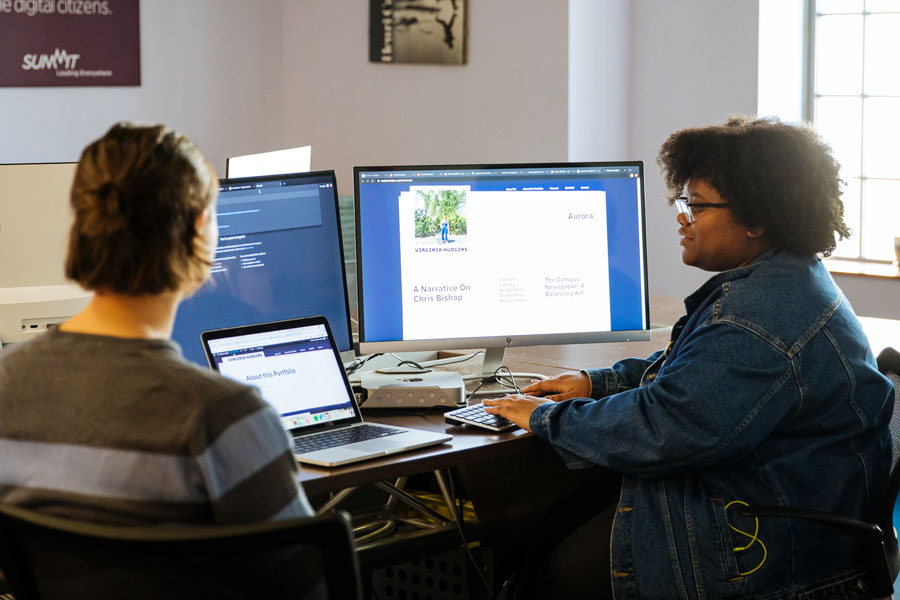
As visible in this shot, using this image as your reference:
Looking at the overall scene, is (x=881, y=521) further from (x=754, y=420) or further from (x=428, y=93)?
(x=428, y=93)

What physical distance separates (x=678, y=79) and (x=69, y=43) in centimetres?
270

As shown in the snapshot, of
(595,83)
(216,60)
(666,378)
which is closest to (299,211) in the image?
(666,378)

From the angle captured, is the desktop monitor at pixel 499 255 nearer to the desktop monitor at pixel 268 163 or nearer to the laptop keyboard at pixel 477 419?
the laptop keyboard at pixel 477 419

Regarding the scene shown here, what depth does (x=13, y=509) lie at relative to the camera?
1.02m

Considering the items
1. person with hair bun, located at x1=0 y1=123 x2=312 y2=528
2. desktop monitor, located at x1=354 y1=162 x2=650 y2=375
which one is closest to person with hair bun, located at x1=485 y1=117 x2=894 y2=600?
desktop monitor, located at x1=354 y1=162 x2=650 y2=375

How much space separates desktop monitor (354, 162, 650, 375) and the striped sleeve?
3.30ft

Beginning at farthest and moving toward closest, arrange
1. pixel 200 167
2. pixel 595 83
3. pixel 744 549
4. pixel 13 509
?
pixel 595 83 → pixel 744 549 → pixel 200 167 → pixel 13 509

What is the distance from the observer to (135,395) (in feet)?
3.61

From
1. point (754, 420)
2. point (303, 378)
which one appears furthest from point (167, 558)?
point (754, 420)

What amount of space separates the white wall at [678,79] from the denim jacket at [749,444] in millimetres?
2651

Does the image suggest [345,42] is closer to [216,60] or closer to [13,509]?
[216,60]

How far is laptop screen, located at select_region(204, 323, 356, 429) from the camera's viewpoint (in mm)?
1819

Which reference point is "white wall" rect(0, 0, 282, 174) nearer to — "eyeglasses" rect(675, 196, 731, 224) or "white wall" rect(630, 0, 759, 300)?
"white wall" rect(630, 0, 759, 300)

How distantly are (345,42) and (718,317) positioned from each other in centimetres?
383
